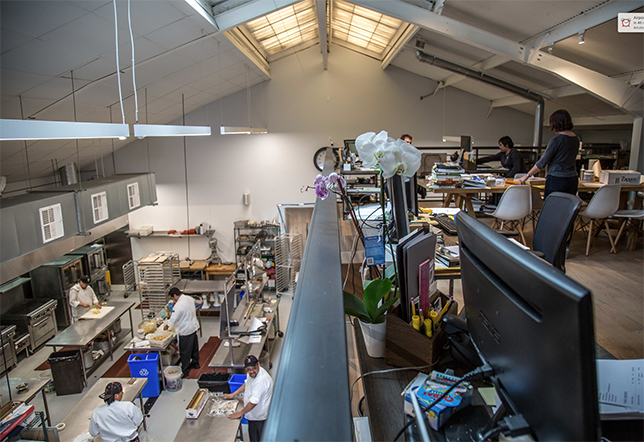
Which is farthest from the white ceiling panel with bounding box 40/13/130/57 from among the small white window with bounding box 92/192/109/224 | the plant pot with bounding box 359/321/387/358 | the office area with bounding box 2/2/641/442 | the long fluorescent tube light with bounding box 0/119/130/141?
the office area with bounding box 2/2/641/442

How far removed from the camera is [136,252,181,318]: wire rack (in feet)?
24.5

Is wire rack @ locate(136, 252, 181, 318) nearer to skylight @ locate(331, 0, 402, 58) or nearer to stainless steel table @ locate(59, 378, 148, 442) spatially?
stainless steel table @ locate(59, 378, 148, 442)

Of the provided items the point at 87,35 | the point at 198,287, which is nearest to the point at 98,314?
the point at 198,287

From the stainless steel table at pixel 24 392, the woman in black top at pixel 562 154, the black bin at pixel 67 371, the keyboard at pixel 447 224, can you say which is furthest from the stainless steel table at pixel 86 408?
the woman in black top at pixel 562 154

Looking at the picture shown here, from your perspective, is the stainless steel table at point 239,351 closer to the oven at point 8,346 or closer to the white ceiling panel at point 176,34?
the oven at point 8,346

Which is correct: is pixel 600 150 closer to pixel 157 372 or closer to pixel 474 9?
pixel 474 9

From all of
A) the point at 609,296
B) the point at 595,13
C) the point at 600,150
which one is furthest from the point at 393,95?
the point at 609,296

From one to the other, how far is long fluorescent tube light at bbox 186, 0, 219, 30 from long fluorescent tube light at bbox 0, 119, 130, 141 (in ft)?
6.95

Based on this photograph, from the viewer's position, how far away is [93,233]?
809cm

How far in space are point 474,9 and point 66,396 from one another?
25.2 ft

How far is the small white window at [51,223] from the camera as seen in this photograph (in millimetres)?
4422

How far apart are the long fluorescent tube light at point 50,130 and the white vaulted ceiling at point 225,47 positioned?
1.50 m

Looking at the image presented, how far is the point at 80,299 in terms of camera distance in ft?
22.2

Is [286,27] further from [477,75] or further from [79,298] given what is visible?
[79,298]
